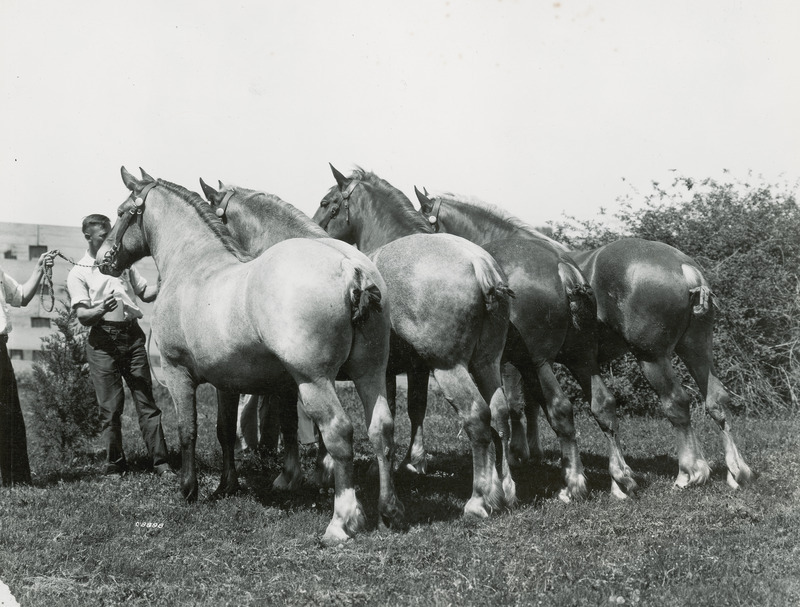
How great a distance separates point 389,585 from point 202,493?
295 centimetres

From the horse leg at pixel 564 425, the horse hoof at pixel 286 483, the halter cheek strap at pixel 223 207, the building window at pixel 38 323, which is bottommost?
the building window at pixel 38 323

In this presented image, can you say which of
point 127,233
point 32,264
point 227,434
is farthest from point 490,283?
point 32,264

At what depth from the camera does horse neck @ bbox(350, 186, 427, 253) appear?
24.2ft

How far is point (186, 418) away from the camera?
6.62 meters

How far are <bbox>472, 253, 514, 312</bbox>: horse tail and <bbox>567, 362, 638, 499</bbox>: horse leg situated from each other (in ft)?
5.07

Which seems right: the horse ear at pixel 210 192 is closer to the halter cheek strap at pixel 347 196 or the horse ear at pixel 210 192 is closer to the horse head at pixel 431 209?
the halter cheek strap at pixel 347 196

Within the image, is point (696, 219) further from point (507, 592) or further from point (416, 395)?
point (507, 592)

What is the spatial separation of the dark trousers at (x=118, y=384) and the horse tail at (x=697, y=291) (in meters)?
5.45

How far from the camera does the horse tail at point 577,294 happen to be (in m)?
6.60

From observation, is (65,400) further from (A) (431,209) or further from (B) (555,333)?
(B) (555,333)

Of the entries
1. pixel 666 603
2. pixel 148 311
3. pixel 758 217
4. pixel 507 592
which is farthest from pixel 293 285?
pixel 148 311

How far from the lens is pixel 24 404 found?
12.8 m

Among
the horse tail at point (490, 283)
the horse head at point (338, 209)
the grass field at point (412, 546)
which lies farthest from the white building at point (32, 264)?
the horse tail at point (490, 283)

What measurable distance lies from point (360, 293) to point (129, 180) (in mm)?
3585
